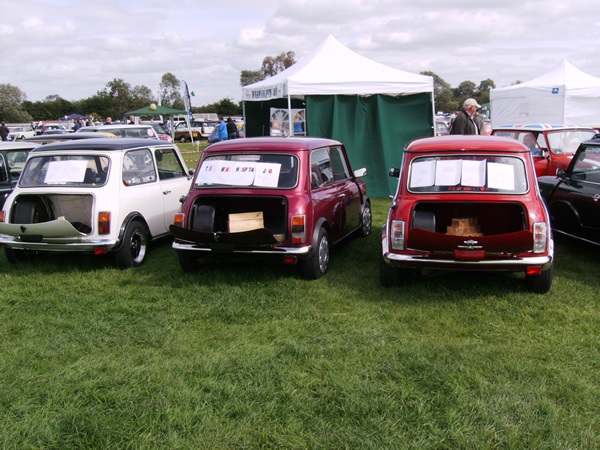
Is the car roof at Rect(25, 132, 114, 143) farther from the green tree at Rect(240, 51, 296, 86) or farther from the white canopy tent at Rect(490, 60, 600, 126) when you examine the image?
the green tree at Rect(240, 51, 296, 86)

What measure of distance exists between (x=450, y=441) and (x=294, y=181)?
11.4 feet

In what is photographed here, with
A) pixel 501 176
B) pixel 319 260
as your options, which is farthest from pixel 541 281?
pixel 319 260

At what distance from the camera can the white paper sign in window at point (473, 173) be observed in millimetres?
5305

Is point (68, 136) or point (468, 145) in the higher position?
point (68, 136)

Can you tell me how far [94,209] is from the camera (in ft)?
20.5

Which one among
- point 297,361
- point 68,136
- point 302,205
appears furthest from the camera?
point 68,136

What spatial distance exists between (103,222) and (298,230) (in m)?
2.41

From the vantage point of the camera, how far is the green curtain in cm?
1150

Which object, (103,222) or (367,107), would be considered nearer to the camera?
(103,222)

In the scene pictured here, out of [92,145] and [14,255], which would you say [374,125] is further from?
[14,255]

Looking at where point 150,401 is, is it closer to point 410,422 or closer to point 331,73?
point 410,422

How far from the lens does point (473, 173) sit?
17.6ft

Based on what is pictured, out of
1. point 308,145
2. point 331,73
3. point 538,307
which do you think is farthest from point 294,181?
point 331,73

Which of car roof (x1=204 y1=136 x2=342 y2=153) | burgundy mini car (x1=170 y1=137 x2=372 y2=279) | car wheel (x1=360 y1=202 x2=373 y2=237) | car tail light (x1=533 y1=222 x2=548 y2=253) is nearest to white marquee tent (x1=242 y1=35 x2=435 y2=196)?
car wheel (x1=360 y1=202 x2=373 y2=237)
